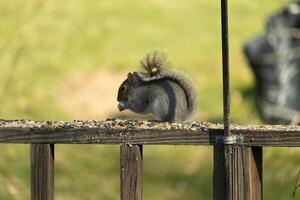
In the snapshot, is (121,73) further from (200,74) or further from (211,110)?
(211,110)

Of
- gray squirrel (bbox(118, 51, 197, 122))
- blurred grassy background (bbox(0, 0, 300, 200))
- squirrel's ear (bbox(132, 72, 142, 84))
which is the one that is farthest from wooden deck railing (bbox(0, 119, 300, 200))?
blurred grassy background (bbox(0, 0, 300, 200))

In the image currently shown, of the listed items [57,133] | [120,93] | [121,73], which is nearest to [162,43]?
[121,73]

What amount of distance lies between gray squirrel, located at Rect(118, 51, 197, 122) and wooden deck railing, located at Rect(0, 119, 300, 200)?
0.82m

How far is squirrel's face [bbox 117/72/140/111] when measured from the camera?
4.78 m

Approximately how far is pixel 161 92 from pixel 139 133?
1.38 metres

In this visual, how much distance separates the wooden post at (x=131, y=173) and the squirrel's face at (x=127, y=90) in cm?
179

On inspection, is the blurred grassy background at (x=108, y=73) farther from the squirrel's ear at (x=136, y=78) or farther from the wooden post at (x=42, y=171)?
the wooden post at (x=42, y=171)

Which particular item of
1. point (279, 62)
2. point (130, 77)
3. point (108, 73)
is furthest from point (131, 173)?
point (108, 73)

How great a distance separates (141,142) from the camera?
9.55ft

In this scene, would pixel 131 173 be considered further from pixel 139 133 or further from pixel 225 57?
pixel 225 57

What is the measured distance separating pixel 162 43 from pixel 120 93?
8.04 meters

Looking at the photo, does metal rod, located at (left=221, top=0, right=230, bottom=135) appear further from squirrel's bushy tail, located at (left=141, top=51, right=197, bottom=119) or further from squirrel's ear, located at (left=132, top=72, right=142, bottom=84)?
squirrel's ear, located at (left=132, top=72, right=142, bottom=84)

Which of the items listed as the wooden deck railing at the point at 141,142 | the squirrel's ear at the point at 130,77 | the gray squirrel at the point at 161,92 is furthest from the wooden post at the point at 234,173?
the squirrel's ear at the point at 130,77

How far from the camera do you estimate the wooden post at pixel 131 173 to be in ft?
9.52
